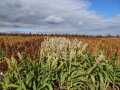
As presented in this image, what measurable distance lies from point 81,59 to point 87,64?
0.94ft

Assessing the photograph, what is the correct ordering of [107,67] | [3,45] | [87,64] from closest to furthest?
[107,67] < [87,64] < [3,45]

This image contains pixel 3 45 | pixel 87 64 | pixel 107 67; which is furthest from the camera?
pixel 3 45

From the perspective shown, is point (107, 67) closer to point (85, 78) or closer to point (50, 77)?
point (85, 78)

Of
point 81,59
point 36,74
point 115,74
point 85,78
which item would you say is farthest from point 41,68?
point 115,74

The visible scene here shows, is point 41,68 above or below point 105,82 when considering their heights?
above

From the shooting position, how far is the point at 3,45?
1390cm

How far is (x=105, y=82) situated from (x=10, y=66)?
2.52 metres

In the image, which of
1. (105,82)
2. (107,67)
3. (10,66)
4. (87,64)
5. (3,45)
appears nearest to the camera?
(10,66)

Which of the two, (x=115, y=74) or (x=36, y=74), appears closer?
(x=36, y=74)

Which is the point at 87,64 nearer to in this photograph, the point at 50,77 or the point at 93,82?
the point at 93,82

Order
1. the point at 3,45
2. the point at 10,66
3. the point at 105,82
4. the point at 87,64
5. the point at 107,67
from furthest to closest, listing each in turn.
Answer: the point at 3,45, the point at 87,64, the point at 107,67, the point at 105,82, the point at 10,66

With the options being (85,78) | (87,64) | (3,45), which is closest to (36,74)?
(85,78)

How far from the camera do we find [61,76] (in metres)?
5.44

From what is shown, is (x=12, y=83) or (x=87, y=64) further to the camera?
(x=87, y=64)
